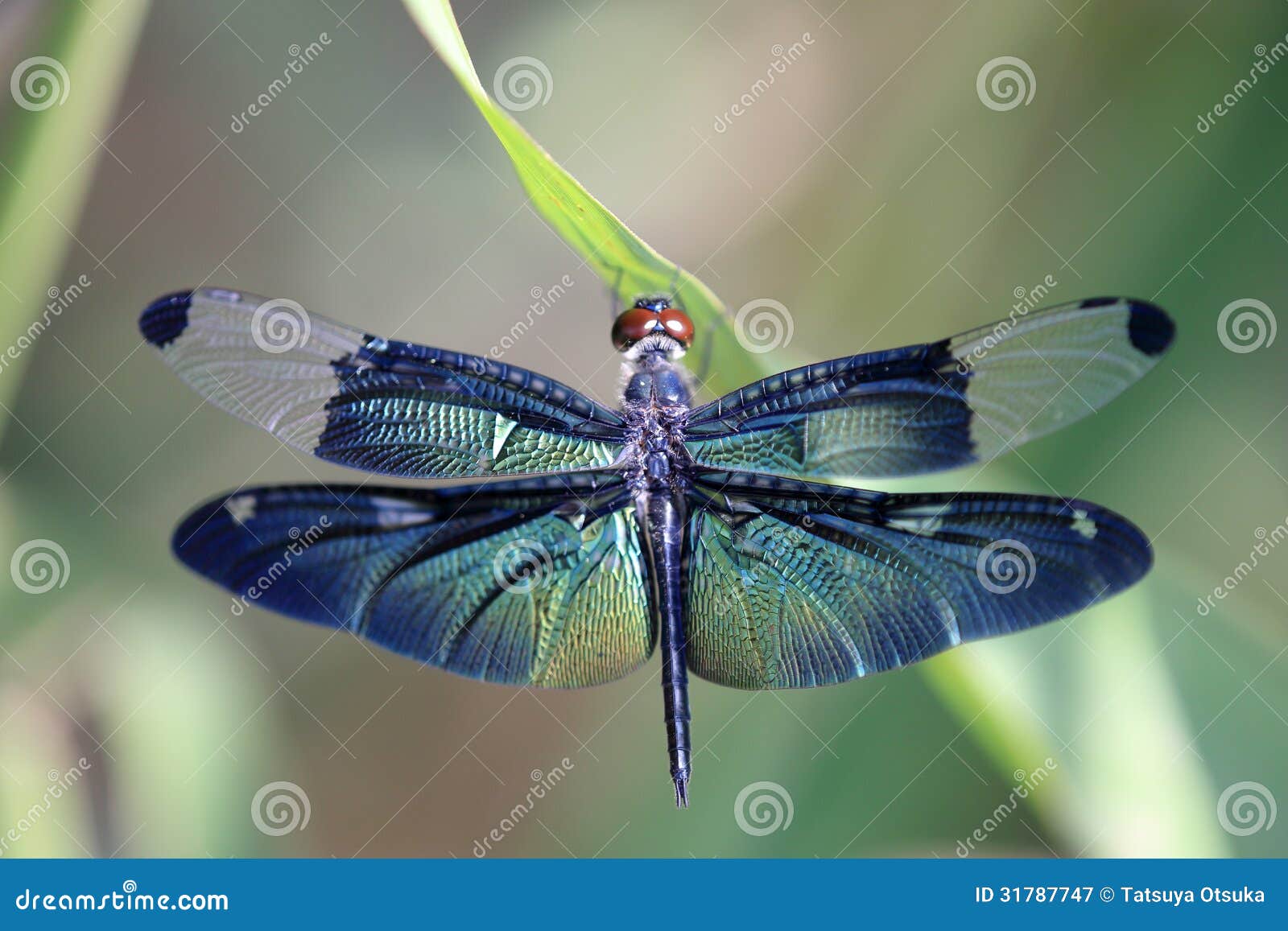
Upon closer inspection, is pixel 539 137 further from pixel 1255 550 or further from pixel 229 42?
pixel 1255 550

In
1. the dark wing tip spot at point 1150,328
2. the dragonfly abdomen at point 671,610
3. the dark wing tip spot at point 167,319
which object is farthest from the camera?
the dragonfly abdomen at point 671,610

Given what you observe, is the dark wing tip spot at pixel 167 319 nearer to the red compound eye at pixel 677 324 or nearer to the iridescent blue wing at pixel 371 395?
the iridescent blue wing at pixel 371 395

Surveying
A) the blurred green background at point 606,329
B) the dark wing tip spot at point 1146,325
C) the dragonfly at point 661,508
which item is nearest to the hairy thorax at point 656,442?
the dragonfly at point 661,508

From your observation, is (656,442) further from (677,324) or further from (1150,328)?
(1150,328)

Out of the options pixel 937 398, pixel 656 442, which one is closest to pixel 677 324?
pixel 656 442

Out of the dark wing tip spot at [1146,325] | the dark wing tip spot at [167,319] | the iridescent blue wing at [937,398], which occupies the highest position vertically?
the dark wing tip spot at [1146,325]

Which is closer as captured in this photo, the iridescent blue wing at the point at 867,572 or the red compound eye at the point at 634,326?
the iridescent blue wing at the point at 867,572

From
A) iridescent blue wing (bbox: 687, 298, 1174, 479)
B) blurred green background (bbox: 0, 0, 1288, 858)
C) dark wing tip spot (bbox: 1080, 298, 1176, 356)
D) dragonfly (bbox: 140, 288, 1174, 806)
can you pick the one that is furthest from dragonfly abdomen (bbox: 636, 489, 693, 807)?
dark wing tip spot (bbox: 1080, 298, 1176, 356)
